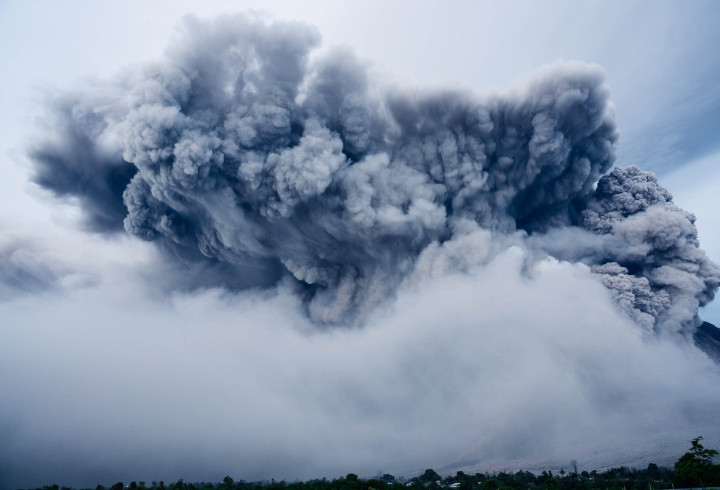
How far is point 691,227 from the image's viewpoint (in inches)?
1176

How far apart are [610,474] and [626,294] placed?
592 inches

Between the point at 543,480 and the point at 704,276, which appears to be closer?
the point at 704,276

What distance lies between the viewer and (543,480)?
34625 mm

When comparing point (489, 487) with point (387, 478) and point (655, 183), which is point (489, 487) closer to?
point (387, 478)

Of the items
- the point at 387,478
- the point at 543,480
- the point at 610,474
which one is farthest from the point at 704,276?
the point at 387,478

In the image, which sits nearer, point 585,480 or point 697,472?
point 697,472

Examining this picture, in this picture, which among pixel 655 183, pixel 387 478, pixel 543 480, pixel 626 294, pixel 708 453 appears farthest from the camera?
pixel 387 478

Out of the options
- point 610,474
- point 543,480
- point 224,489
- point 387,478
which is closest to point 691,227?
point 610,474

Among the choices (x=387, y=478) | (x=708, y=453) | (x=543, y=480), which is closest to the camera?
(x=708, y=453)

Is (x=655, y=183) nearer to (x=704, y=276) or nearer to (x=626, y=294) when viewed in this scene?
(x=704, y=276)

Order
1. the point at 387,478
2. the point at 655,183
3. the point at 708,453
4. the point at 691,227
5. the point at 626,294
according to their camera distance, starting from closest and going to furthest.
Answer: the point at 708,453
the point at 626,294
the point at 691,227
the point at 655,183
the point at 387,478

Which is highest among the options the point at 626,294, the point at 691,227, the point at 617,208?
the point at 617,208

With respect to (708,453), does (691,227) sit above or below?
above

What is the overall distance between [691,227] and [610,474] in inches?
722
